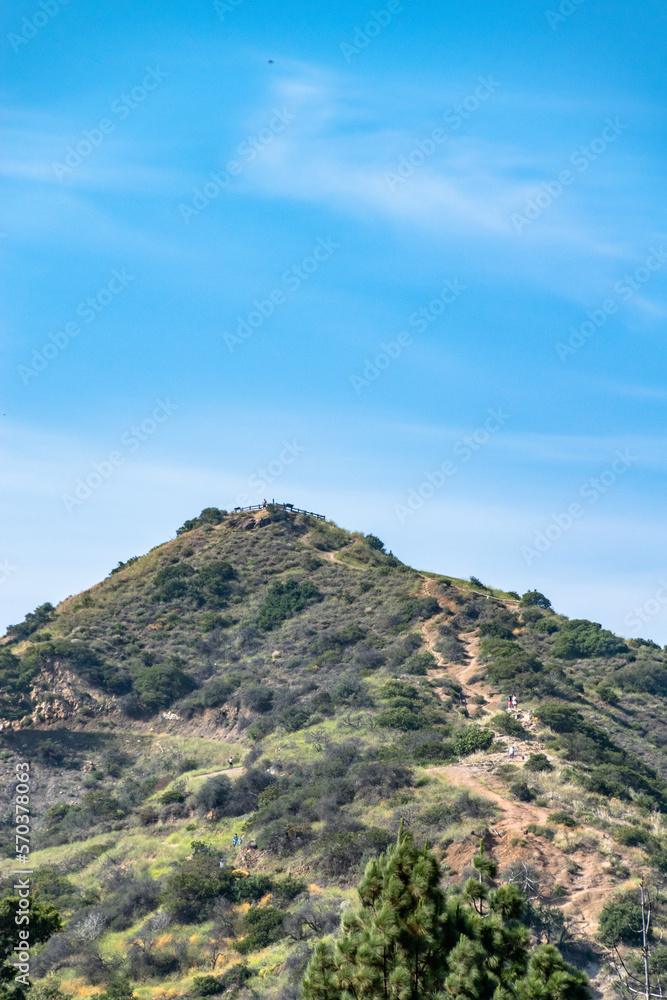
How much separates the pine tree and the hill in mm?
13722

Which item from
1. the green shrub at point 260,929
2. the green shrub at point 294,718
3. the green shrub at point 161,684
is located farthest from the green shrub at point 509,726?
the green shrub at point 161,684

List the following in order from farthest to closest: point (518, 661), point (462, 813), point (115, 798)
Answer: point (518, 661)
point (115, 798)
point (462, 813)

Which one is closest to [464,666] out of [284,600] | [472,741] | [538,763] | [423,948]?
[472,741]

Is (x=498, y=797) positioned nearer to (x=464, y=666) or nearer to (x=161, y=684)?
(x=464, y=666)

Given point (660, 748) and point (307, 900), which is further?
point (660, 748)

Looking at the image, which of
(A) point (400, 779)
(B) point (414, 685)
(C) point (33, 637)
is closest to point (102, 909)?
(A) point (400, 779)

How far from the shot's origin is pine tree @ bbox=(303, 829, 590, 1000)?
42.6ft

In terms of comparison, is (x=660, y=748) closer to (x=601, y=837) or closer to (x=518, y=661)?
(x=518, y=661)

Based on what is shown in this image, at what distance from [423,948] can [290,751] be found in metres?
35.7

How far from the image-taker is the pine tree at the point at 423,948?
1299 centimetres

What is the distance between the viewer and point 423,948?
13328 millimetres

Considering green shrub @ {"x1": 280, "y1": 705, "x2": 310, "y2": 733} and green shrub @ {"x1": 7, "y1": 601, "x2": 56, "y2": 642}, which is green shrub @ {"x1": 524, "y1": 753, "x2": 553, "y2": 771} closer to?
green shrub @ {"x1": 280, "y1": 705, "x2": 310, "y2": 733}

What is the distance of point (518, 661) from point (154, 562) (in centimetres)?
3905

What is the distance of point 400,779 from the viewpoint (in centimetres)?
3847
